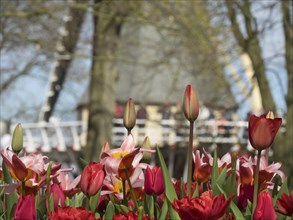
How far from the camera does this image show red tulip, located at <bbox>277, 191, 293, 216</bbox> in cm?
176

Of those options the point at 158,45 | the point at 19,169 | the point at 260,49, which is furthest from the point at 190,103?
the point at 158,45

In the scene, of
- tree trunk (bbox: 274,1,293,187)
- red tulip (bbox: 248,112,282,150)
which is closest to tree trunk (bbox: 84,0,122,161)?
tree trunk (bbox: 274,1,293,187)

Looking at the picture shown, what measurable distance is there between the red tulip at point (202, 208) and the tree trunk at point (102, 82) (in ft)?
32.9

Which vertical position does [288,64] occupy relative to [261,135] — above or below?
above

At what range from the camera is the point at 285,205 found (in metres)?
1.77

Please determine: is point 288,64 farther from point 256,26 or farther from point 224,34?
point 224,34

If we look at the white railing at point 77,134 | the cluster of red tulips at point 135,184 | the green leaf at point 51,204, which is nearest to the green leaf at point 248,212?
the cluster of red tulips at point 135,184

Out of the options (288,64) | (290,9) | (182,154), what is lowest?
(182,154)

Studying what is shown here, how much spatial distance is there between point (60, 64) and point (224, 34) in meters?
15.0

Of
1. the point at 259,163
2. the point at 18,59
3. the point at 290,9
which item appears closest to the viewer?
the point at 259,163

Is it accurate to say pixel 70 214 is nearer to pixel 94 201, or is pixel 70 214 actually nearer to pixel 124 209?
pixel 124 209

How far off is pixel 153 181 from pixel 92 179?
0.17 meters

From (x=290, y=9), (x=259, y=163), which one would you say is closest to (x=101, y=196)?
(x=259, y=163)

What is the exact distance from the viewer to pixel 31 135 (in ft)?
78.7
